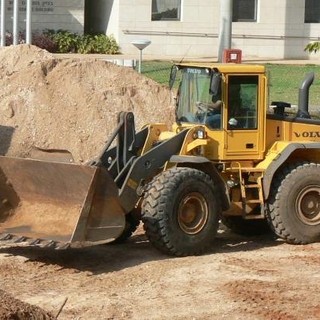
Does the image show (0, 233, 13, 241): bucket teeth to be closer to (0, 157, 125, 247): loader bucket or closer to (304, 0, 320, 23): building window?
(0, 157, 125, 247): loader bucket

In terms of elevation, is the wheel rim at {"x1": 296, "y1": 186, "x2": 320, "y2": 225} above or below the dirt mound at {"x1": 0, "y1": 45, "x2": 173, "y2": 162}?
below

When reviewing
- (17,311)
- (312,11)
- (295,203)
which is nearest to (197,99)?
(295,203)

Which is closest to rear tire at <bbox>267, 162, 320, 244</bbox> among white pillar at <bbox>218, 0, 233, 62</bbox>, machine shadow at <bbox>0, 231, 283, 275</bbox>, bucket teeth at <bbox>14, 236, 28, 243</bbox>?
machine shadow at <bbox>0, 231, 283, 275</bbox>

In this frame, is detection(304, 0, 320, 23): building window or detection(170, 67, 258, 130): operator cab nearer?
detection(170, 67, 258, 130): operator cab

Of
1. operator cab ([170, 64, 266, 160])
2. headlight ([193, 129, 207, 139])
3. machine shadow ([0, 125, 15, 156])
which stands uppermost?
operator cab ([170, 64, 266, 160])

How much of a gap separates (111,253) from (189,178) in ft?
4.56

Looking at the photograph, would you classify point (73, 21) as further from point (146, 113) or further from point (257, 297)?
point (257, 297)

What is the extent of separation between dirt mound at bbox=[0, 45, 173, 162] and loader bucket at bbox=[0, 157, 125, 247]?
6.53 meters

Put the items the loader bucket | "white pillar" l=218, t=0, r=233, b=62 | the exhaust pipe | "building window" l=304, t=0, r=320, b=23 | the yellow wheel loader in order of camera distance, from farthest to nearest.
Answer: "building window" l=304, t=0, r=320, b=23 → "white pillar" l=218, t=0, r=233, b=62 → the exhaust pipe → the yellow wheel loader → the loader bucket

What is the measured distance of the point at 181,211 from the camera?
42.7 feet

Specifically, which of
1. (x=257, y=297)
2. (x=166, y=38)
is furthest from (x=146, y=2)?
(x=257, y=297)

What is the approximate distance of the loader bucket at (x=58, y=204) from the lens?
40.3ft

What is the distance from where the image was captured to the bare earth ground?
10.7 m

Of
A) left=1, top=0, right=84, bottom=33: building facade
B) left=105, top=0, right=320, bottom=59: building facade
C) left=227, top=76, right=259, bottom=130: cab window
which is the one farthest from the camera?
left=105, top=0, right=320, bottom=59: building facade
